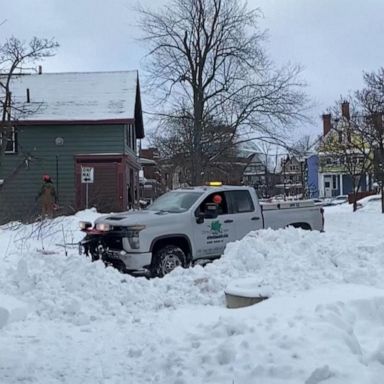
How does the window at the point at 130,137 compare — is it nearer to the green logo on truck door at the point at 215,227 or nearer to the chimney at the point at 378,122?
the chimney at the point at 378,122

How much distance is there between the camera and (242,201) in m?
12.6

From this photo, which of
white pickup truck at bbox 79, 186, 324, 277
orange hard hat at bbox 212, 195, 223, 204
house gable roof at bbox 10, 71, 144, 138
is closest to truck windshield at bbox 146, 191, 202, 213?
white pickup truck at bbox 79, 186, 324, 277

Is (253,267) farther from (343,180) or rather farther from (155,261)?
(343,180)

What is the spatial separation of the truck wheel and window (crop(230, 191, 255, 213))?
1.82 meters

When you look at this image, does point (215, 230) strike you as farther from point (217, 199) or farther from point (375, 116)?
point (375, 116)

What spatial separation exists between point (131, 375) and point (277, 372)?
1216 mm

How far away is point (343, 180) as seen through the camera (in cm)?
6956

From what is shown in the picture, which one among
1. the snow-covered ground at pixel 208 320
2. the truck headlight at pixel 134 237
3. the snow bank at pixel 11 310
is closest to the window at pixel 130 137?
the truck headlight at pixel 134 237

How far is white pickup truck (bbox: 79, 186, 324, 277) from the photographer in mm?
10680

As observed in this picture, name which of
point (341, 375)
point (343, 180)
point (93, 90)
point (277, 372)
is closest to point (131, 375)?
point (277, 372)

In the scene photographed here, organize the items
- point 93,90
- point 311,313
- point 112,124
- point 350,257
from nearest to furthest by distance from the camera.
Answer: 1. point 311,313
2. point 350,257
3. point 112,124
4. point 93,90

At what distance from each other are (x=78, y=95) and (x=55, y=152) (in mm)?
2963

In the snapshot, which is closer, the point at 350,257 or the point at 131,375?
the point at 131,375

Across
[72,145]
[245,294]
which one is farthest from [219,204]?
[72,145]
